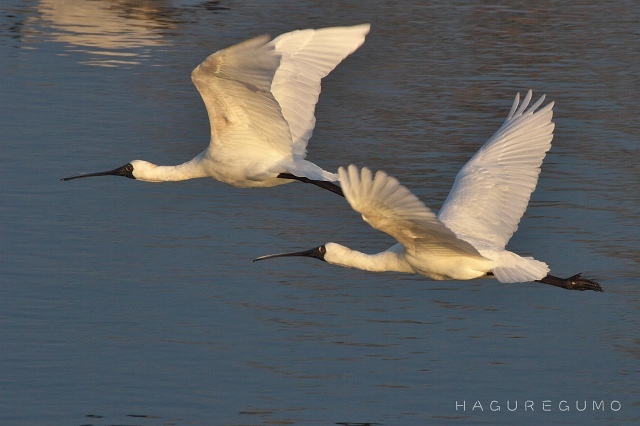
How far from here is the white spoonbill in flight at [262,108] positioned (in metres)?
10.4

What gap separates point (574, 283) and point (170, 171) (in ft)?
11.4

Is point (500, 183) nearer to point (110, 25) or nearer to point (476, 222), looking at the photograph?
point (476, 222)

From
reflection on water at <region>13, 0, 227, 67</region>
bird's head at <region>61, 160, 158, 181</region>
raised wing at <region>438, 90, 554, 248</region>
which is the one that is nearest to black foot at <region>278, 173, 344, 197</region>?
raised wing at <region>438, 90, 554, 248</region>

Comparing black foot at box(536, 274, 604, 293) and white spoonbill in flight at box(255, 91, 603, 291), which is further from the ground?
white spoonbill in flight at box(255, 91, 603, 291)

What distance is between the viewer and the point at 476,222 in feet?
34.8

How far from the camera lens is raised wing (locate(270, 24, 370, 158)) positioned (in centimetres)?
1206

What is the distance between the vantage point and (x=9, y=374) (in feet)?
32.8

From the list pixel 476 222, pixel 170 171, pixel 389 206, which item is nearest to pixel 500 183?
pixel 476 222

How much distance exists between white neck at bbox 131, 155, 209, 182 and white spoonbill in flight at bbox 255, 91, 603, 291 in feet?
4.89

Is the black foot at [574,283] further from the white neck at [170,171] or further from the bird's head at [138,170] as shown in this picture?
the bird's head at [138,170]

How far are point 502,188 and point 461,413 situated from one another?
2.00m

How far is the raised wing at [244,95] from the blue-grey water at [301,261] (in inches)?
44.3

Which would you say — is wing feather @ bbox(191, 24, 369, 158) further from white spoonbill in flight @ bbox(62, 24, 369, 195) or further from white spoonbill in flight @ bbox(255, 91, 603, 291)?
white spoonbill in flight @ bbox(255, 91, 603, 291)

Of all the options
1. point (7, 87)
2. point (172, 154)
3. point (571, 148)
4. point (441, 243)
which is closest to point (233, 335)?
point (441, 243)
